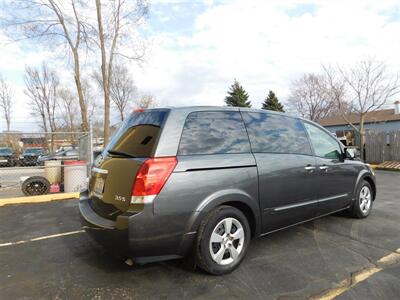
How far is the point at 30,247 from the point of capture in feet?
14.4

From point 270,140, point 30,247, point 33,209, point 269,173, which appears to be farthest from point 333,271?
point 33,209

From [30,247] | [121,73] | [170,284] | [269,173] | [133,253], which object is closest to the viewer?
[133,253]

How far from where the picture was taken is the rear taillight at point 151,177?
2932 millimetres

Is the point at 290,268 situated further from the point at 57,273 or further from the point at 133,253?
the point at 57,273

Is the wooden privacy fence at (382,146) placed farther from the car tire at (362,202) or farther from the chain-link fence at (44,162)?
the chain-link fence at (44,162)

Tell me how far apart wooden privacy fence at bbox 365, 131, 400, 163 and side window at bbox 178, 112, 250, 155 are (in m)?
15.5

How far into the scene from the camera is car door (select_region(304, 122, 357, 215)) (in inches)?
178

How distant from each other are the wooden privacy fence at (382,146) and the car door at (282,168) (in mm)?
14242

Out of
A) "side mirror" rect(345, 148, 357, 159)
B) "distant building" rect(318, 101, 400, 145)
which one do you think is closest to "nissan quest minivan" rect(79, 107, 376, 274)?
"side mirror" rect(345, 148, 357, 159)

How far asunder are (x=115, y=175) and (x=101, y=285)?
1.11 m

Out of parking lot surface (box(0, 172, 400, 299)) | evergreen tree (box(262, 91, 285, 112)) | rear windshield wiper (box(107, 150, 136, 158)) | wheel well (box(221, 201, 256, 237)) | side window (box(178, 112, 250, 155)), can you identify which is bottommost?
parking lot surface (box(0, 172, 400, 299))

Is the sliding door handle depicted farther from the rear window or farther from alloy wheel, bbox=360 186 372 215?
the rear window

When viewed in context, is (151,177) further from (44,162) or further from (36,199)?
(44,162)

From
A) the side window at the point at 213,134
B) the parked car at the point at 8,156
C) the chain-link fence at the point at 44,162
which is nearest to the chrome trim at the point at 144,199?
the side window at the point at 213,134
